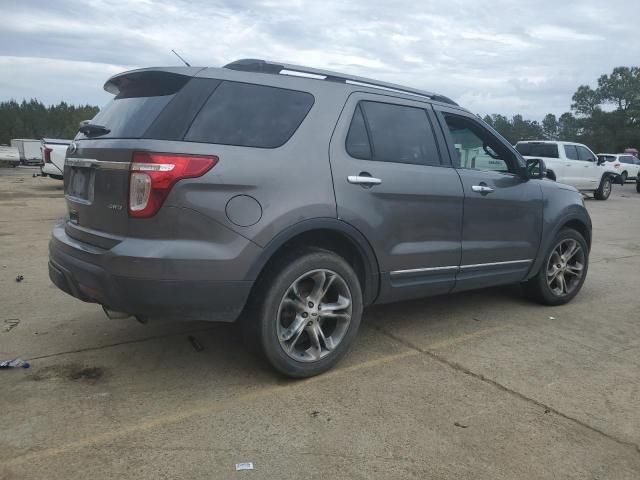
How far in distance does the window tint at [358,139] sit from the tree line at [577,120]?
49.1 m

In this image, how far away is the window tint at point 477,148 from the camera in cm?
448

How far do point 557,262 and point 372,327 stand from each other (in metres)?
2.09

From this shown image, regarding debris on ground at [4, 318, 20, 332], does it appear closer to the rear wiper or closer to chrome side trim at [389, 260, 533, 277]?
the rear wiper

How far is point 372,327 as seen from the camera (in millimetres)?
4582

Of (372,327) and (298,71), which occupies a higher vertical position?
(298,71)

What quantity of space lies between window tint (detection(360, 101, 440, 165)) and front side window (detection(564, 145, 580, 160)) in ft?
50.1

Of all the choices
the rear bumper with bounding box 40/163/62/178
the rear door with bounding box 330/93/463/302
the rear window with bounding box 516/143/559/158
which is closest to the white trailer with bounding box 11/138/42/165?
the rear bumper with bounding box 40/163/62/178

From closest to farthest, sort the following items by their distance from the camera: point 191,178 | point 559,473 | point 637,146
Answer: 1. point 559,473
2. point 191,178
3. point 637,146

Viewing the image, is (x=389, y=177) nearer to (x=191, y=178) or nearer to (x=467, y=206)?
(x=467, y=206)

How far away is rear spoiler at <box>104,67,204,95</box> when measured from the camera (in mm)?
3262

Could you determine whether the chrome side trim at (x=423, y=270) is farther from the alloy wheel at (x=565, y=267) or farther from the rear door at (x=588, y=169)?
the rear door at (x=588, y=169)

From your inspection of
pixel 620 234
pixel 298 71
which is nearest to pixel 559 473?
pixel 298 71

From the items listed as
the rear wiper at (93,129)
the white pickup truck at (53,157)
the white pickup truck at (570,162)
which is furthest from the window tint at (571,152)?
the rear wiper at (93,129)

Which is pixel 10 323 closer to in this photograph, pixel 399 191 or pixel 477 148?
pixel 399 191
